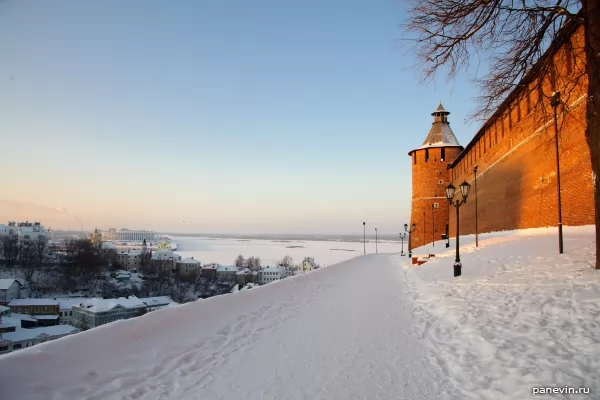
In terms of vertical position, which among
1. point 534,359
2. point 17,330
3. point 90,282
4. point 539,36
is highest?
point 539,36

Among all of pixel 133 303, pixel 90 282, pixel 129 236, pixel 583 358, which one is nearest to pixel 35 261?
pixel 90 282

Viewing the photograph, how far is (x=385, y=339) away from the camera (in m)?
4.69

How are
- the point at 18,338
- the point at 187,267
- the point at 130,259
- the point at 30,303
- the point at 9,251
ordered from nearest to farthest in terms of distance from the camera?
the point at 18,338
the point at 30,303
the point at 9,251
the point at 187,267
the point at 130,259

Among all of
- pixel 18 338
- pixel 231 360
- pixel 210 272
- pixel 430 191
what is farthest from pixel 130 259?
pixel 231 360

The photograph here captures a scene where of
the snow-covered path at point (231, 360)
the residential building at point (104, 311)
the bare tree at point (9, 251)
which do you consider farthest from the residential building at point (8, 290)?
the snow-covered path at point (231, 360)

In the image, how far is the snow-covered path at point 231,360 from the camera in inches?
119

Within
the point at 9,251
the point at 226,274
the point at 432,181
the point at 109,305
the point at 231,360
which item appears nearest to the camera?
the point at 231,360

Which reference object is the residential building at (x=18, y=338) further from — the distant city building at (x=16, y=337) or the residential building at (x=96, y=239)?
the residential building at (x=96, y=239)

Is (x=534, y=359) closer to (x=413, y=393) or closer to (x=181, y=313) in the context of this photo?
(x=413, y=393)

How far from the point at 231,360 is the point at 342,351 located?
1261 mm

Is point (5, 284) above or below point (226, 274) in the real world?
above

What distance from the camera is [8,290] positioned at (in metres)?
40.9

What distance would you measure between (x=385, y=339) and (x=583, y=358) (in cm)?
207

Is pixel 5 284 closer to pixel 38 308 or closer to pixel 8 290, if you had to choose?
pixel 8 290
